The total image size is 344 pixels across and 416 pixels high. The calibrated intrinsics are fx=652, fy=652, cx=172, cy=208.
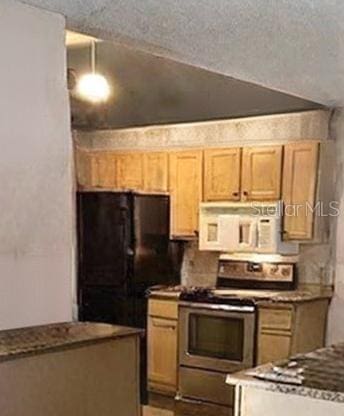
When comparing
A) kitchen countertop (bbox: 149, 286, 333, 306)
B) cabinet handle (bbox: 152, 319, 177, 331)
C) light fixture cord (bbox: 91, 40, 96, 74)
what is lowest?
cabinet handle (bbox: 152, 319, 177, 331)

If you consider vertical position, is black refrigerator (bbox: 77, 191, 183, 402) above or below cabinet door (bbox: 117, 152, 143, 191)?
below

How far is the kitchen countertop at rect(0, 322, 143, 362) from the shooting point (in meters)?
2.18

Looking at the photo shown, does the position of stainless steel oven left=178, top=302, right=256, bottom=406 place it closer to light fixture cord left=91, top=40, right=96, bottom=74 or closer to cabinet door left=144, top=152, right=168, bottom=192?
cabinet door left=144, top=152, right=168, bottom=192

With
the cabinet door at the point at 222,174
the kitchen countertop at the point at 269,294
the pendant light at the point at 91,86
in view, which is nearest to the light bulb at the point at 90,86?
the pendant light at the point at 91,86

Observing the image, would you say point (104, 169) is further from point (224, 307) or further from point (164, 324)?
point (224, 307)

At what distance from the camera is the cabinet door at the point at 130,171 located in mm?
5848

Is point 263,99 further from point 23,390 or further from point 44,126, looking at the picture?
point 23,390

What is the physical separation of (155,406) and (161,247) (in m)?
1.30

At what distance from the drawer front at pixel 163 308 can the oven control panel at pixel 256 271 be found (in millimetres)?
549

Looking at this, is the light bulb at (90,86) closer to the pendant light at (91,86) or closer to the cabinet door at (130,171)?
the pendant light at (91,86)

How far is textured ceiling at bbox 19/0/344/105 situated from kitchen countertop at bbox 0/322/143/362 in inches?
51.5

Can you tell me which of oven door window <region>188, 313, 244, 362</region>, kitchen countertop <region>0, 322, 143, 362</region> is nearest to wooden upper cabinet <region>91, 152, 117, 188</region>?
oven door window <region>188, 313, 244, 362</region>

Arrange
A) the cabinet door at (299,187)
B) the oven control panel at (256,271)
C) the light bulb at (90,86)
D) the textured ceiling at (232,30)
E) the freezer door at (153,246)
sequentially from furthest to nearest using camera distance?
1. the freezer door at (153,246)
2. the oven control panel at (256,271)
3. the cabinet door at (299,187)
4. the light bulb at (90,86)
5. the textured ceiling at (232,30)

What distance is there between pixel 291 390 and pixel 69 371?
805 mm
